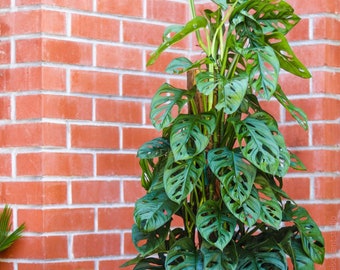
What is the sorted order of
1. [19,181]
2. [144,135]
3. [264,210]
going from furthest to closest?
1. [144,135]
2. [19,181]
3. [264,210]

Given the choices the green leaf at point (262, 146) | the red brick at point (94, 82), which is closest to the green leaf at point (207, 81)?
the green leaf at point (262, 146)

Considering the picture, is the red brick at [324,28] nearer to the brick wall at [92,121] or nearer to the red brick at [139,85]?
the brick wall at [92,121]

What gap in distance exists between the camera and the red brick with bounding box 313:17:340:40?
2.69 meters

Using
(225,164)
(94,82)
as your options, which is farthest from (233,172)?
(94,82)

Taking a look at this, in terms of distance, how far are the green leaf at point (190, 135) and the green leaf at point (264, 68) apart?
169 millimetres

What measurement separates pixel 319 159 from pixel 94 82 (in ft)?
2.82

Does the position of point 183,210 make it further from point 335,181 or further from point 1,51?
point 1,51

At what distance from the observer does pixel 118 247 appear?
268cm

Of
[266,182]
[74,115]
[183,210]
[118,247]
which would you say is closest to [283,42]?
[266,182]

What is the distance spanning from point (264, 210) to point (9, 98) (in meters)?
1.02

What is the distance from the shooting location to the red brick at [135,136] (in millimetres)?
2719

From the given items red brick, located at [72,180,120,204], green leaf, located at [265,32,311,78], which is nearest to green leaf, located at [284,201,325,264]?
green leaf, located at [265,32,311,78]

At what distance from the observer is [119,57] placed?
272 centimetres

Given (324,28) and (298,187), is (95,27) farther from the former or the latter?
(298,187)
